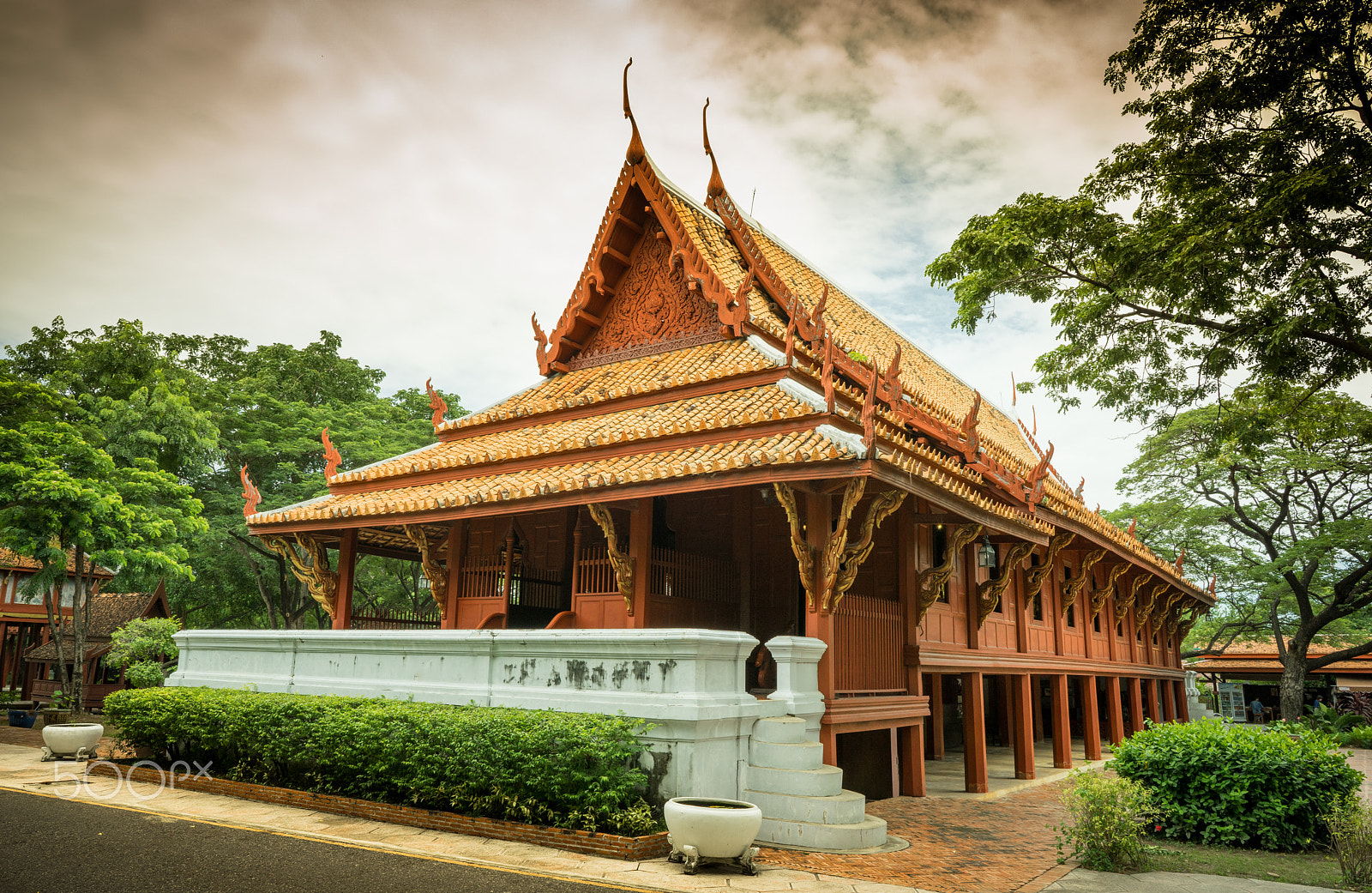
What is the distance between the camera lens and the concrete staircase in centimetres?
735

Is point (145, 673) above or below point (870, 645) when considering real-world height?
below

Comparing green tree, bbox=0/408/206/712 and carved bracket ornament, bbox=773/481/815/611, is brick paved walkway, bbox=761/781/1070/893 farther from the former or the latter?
green tree, bbox=0/408/206/712

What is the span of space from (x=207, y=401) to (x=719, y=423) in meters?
23.5

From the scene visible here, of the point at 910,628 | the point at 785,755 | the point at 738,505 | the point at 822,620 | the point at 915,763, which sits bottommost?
the point at 915,763

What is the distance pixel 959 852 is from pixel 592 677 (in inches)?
143

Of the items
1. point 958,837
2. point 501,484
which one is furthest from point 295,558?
point 958,837

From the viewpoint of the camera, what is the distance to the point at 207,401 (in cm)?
2752

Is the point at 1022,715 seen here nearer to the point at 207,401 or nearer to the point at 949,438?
the point at 949,438

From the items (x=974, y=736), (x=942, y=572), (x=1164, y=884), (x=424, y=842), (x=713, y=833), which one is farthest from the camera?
(x=974, y=736)

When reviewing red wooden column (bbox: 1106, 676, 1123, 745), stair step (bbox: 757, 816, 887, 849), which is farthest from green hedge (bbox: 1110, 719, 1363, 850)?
red wooden column (bbox: 1106, 676, 1123, 745)

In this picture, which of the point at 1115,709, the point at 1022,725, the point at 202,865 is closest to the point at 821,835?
the point at 202,865

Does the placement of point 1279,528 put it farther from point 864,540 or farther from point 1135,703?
point 864,540

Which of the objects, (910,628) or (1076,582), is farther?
(1076,582)

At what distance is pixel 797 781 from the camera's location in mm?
7621
